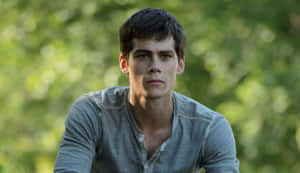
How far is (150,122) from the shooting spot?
3736 mm

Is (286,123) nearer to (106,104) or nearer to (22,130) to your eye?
(106,104)

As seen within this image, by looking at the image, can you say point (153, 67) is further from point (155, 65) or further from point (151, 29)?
point (151, 29)

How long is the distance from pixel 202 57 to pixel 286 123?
1.54 meters

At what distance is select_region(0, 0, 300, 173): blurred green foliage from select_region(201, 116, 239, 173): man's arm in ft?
13.4

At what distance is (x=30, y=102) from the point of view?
34.1ft

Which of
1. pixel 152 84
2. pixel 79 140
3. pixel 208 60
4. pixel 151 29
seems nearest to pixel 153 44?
pixel 151 29

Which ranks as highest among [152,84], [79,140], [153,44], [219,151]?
[153,44]

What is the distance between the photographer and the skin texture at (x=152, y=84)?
3.53 meters

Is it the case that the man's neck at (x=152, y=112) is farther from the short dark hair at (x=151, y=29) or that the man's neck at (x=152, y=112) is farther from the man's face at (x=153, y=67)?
the short dark hair at (x=151, y=29)

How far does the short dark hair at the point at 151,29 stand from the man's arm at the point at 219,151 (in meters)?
0.52

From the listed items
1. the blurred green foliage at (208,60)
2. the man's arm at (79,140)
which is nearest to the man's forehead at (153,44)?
the man's arm at (79,140)

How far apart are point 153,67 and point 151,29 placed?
0.76ft

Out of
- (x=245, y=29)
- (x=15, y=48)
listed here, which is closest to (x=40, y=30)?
(x=15, y=48)

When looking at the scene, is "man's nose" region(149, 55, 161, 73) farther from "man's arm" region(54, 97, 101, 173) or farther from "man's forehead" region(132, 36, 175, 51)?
"man's arm" region(54, 97, 101, 173)
